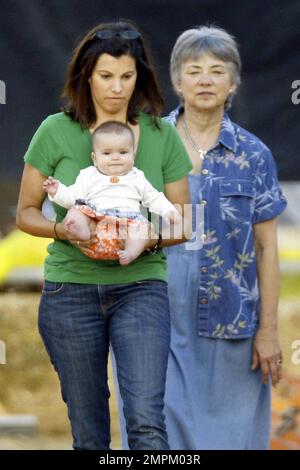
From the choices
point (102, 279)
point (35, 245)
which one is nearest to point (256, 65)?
point (102, 279)

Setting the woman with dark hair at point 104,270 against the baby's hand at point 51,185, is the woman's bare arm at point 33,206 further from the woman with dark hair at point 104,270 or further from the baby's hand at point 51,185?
the baby's hand at point 51,185

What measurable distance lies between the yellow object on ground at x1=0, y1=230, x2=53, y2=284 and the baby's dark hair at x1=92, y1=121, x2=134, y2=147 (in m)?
Answer: 4.17

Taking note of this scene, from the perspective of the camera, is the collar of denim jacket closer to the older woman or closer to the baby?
the older woman

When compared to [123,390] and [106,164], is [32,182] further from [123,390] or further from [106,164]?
[123,390]

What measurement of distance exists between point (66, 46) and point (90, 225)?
1.03 metres

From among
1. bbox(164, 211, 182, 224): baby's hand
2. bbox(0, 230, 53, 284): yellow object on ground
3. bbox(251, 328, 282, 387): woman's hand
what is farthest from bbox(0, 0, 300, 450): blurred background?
bbox(0, 230, 53, 284): yellow object on ground

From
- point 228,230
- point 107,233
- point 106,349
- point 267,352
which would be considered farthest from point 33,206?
point 267,352

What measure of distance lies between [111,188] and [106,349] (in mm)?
461

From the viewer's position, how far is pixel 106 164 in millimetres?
3656

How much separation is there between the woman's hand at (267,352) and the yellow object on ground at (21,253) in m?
3.29

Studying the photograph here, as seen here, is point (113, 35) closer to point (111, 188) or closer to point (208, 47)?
point (111, 188)

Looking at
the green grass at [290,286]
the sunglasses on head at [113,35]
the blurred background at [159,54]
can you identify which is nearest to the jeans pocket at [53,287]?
the sunglasses on head at [113,35]

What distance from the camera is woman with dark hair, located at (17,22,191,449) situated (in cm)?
370

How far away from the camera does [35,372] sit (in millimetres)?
7859
